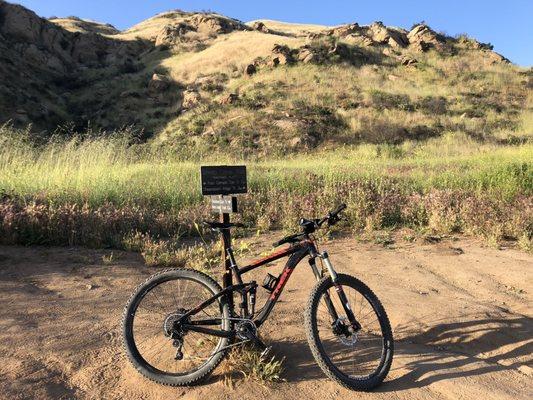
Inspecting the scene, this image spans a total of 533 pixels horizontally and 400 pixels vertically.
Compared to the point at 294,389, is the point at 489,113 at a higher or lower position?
higher

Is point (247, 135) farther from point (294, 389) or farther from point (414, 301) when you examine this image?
point (294, 389)

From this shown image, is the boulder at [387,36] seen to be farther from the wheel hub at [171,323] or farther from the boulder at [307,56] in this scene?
the wheel hub at [171,323]

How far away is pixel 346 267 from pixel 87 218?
4.05 meters

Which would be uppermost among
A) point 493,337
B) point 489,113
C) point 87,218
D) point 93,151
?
point 489,113

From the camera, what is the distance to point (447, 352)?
4008mm

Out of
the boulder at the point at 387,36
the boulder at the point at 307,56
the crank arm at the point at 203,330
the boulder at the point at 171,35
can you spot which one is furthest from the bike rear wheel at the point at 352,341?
the boulder at the point at 171,35

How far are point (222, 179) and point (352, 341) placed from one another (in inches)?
63.4

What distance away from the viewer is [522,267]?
638 centimetres

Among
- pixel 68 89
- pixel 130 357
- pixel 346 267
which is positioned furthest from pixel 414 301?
pixel 68 89

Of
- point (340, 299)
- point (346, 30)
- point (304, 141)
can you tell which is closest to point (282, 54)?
point (346, 30)

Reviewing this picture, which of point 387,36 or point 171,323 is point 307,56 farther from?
point 171,323

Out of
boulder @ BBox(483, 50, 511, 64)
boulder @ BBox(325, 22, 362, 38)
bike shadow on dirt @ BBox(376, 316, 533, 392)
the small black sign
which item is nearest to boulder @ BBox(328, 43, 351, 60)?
boulder @ BBox(325, 22, 362, 38)

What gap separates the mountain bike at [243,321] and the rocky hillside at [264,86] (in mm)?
22664

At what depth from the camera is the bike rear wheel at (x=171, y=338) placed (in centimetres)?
331
